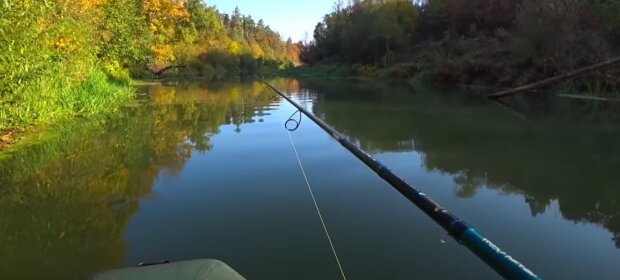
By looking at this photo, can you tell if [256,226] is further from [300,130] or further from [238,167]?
[300,130]

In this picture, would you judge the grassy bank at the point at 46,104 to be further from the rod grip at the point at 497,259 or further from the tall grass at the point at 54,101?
the rod grip at the point at 497,259

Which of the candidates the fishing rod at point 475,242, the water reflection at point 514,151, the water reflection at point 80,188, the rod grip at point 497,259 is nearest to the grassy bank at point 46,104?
the water reflection at point 80,188

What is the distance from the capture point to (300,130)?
12.1 metres

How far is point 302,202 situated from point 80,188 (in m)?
2.81

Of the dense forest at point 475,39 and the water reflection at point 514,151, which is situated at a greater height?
the dense forest at point 475,39

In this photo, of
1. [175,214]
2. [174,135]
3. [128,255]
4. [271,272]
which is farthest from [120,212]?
[174,135]

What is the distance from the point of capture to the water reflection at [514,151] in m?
6.45

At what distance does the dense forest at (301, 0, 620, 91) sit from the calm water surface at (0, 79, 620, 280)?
1388 centimetres

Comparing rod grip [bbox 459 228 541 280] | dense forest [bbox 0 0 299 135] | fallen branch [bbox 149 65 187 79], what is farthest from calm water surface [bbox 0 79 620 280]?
fallen branch [bbox 149 65 187 79]

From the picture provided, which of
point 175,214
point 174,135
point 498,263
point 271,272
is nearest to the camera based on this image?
point 498,263

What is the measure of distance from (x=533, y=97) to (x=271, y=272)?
19310 mm

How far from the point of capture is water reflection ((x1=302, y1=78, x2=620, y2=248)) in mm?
6445

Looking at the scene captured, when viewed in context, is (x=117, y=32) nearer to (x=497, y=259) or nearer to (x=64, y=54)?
(x=64, y=54)

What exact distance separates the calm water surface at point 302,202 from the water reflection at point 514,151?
0.04m
